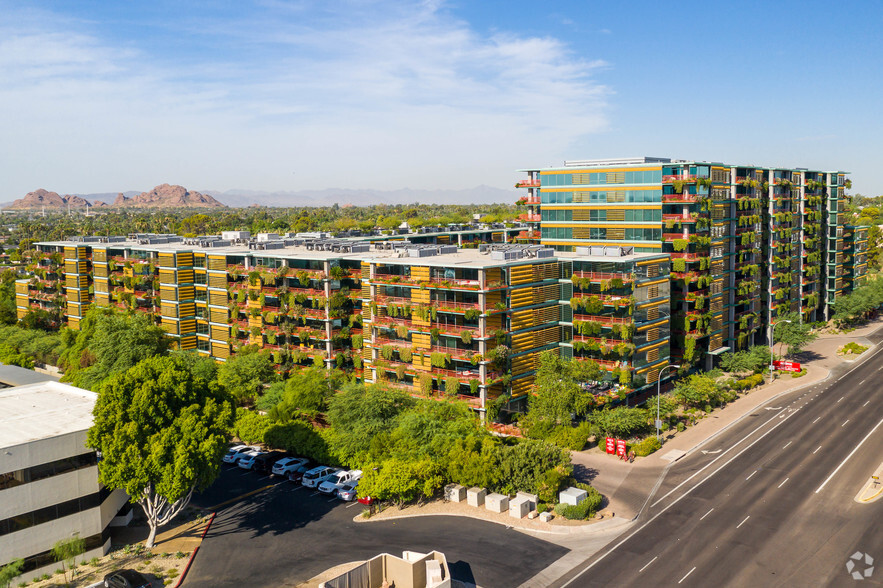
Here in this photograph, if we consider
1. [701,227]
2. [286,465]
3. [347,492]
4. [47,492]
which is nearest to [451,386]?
[347,492]

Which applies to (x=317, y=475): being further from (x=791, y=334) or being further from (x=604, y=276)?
→ (x=791, y=334)

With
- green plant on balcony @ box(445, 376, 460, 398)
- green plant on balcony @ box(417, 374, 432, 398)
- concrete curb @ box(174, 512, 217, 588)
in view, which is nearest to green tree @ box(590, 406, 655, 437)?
green plant on balcony @ box(445, 376, 460, 398)

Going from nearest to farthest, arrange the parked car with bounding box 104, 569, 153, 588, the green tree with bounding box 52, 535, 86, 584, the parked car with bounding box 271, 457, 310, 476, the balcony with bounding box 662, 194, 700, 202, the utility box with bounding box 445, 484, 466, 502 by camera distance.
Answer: the parked car with bounding box 104, 569, 153, 588, the green tree with bounding box 52, 535, 86, 584, the utility box with bounding box 445, 484, 466, 502, the parked car with bounding box 271, 457, 310, 476, the balcony with bounding box 662, 194, 700, 202

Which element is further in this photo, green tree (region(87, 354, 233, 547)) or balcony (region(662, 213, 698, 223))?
balcony (region(662, 213, 698, 223))

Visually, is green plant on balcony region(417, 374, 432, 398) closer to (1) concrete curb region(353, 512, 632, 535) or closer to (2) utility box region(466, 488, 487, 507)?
(2) utility box region(466, 488, 487, 507)

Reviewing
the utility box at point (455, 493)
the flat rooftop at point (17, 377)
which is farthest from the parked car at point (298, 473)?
the flat rooftop at point (17, 377)

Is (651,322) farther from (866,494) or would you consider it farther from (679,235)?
(866,494)

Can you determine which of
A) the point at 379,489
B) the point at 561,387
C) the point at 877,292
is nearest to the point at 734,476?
the point at 561,387

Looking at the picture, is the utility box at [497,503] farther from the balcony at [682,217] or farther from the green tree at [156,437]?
the balcony at [682,217]
